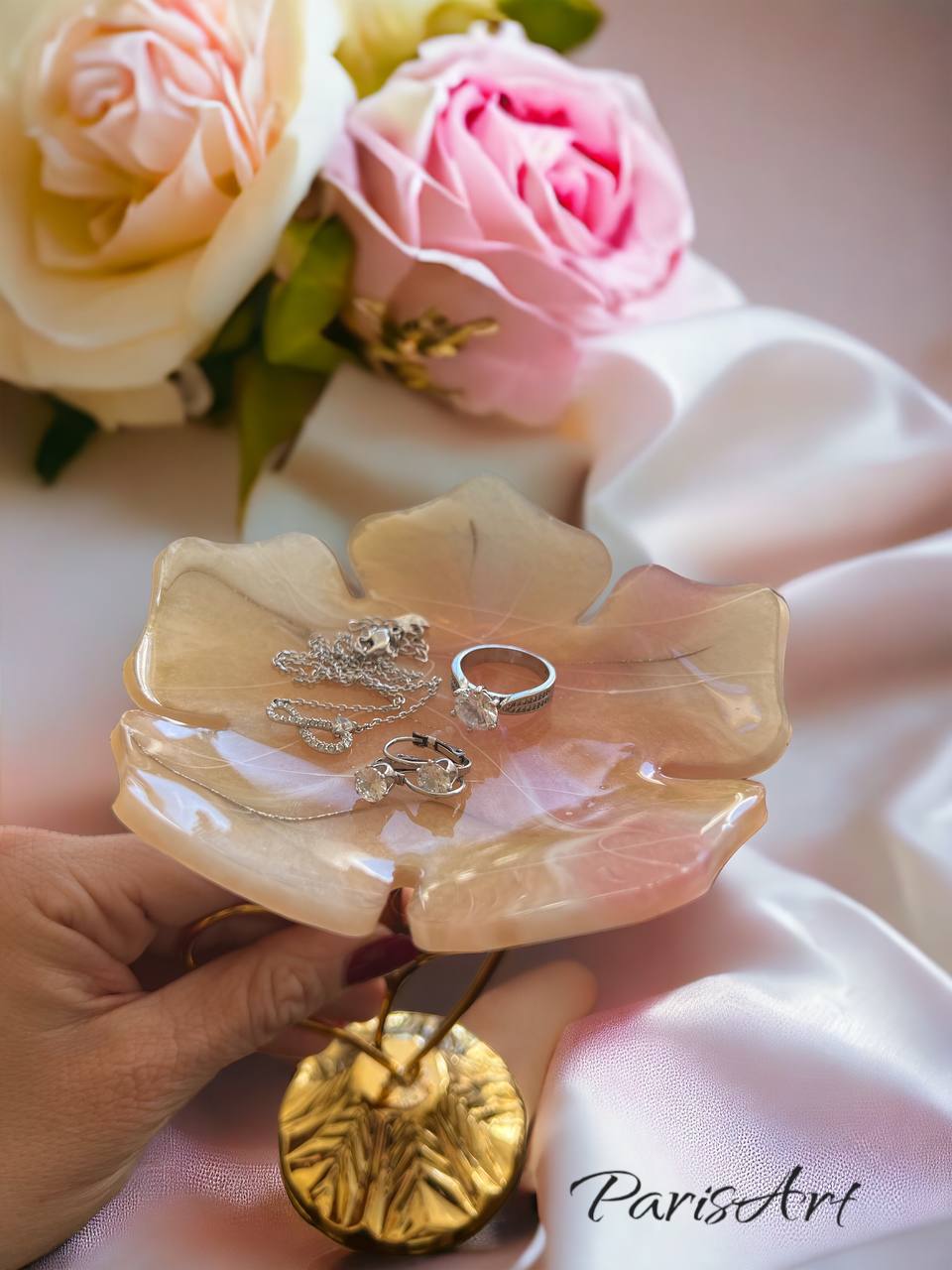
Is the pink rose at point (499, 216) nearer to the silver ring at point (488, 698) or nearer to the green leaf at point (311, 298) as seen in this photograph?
the green leaf at point (311, 298)

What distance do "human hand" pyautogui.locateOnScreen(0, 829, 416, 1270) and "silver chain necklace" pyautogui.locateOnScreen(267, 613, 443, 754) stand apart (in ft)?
0.49

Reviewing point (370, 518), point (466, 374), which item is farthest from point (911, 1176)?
point (466, 374)

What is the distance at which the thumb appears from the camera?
2.39 ft

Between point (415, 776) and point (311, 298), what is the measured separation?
73cm

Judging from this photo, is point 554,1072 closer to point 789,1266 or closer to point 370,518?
point 789,1266

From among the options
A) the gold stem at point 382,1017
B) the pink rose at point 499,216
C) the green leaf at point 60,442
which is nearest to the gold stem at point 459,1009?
the gold stem at point 382,1017

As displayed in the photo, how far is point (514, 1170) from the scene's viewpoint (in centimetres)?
82

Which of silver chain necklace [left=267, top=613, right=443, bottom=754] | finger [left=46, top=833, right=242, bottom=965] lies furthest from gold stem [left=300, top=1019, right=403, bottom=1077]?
silver chain necklace [left=267, top=613, right=443, bottom=754]

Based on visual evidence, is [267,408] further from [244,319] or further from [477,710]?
[477,710]

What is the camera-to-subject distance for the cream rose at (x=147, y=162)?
3.71 feet

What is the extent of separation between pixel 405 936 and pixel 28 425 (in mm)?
861

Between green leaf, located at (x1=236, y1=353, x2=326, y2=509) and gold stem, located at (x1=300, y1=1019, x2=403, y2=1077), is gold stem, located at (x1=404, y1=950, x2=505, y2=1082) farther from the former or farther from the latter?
green leaf, located at (x1=236, y1=353, x2=326, y2=509)

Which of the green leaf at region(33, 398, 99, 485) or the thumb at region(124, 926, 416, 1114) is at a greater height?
the thumb at region(124, 926, 416, 1114)

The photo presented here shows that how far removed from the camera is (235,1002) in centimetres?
74
